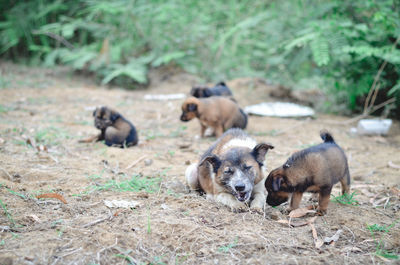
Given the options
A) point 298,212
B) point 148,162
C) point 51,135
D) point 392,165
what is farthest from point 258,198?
point 51,135

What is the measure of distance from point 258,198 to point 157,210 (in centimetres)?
142

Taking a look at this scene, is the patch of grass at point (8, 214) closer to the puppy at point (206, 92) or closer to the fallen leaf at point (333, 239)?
the fallen leaf at point (333, 239)

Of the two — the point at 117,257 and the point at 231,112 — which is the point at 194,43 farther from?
the point at 117,257

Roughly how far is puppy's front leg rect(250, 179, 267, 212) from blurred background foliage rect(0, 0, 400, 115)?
6.12 meters

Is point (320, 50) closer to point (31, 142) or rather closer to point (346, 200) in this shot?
point (346, 200)

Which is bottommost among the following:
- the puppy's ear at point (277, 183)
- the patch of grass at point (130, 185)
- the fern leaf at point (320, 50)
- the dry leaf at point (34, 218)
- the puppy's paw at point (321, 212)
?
the puppy's paw at point (321, 212)

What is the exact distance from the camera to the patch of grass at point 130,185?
4.97m

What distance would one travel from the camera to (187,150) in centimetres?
780

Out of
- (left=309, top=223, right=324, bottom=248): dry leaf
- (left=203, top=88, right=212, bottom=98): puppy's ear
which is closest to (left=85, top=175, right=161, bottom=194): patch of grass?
(left=309, top=223, right=324, bottom=248): dry leaf

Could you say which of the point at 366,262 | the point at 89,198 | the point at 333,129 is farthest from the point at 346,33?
the point at 89,198

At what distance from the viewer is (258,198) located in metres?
4.79

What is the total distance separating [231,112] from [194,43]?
23.4 ft

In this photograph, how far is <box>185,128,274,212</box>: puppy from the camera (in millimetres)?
4391

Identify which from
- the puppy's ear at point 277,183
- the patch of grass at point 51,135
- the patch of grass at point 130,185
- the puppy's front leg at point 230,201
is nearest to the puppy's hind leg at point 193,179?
the patch of grass at point 130,185
